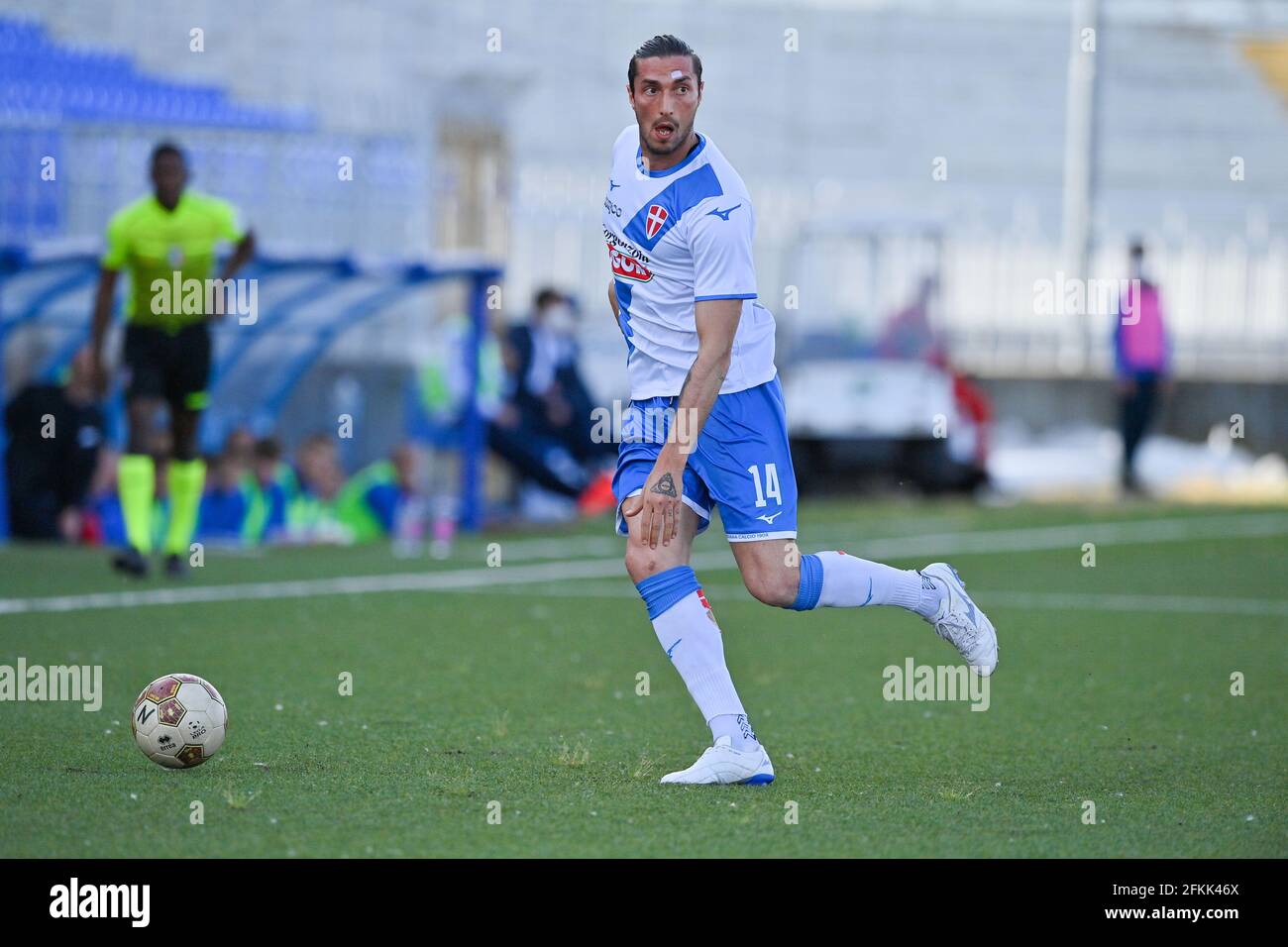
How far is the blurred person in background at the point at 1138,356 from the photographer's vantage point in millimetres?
17656

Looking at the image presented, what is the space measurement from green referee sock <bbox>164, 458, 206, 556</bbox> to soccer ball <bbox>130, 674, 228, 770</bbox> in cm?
508

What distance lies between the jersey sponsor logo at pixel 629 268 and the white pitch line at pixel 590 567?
4.25 metres

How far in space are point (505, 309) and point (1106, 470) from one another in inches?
264

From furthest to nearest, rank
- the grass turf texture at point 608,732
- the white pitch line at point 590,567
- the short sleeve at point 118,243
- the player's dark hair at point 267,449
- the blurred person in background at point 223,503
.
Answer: the player's dark hair at point 267,449
the blurred person in background at point 223,503
the short sleeve at point 118,243
the white pitch line at point 590,567
the grass turf texture at point 608,732

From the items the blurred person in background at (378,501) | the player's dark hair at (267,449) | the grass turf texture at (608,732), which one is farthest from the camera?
the blurred person in background at (378,501)

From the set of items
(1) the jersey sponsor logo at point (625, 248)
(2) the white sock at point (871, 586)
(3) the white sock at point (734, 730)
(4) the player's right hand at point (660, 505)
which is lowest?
(3) the white sock at point (734, 730)

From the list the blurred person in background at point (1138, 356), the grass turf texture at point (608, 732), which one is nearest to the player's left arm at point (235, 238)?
the grass turf texture at point (608, 732)

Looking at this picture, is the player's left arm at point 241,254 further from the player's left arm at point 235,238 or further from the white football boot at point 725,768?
the white football boot at point 725,768

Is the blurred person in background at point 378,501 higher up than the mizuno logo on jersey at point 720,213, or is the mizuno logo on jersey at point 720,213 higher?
the mizuno logo on jersey at point 720,213

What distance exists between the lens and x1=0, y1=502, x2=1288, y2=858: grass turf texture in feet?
14.5

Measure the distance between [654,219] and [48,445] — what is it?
8.06m

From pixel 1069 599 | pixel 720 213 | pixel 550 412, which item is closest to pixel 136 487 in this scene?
pixel 1069 599

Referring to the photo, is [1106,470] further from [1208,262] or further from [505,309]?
[505,309]

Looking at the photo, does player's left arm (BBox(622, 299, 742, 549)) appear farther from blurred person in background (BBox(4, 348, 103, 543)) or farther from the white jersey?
blurred person in background (BBox(4, 348, 103, 543))
